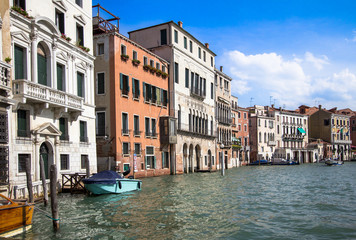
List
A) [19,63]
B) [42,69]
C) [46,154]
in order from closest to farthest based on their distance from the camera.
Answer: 1. [19,63]
2. [42,69]
3. [46,154]

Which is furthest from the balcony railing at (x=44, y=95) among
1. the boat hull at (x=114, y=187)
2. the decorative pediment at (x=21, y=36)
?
the boat hull at (x=114, y=187)

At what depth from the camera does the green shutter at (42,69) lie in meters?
16.9

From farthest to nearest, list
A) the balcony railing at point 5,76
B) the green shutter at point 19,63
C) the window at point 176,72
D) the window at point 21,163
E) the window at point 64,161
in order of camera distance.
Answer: the window at point 176,72 → the window at point 64,161 → the green shutter at point 19,63 → the window at point 21,163 → the balcony railing at point 5,76

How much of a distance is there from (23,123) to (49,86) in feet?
7.55

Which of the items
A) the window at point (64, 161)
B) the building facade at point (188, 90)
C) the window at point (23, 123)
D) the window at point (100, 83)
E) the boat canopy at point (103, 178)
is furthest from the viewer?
the building facade at point (188, 90)

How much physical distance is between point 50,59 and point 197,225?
10502 millimetres

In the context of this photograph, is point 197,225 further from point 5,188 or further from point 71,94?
point 71,94

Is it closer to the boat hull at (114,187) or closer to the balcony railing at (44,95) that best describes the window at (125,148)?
the boat hull at (114,187)

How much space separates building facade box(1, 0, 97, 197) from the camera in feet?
50.0

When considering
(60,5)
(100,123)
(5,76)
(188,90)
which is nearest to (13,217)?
(5,76)

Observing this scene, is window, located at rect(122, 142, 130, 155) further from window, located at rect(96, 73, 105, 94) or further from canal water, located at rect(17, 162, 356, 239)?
canal water, located at rect(17, 162, 356, 239)

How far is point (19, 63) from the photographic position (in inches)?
617

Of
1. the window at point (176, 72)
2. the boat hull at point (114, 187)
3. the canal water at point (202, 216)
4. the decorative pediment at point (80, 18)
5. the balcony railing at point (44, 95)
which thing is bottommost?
the canal water at point (202, 216)

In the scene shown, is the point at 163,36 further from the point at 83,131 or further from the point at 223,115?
the point at 223,115
